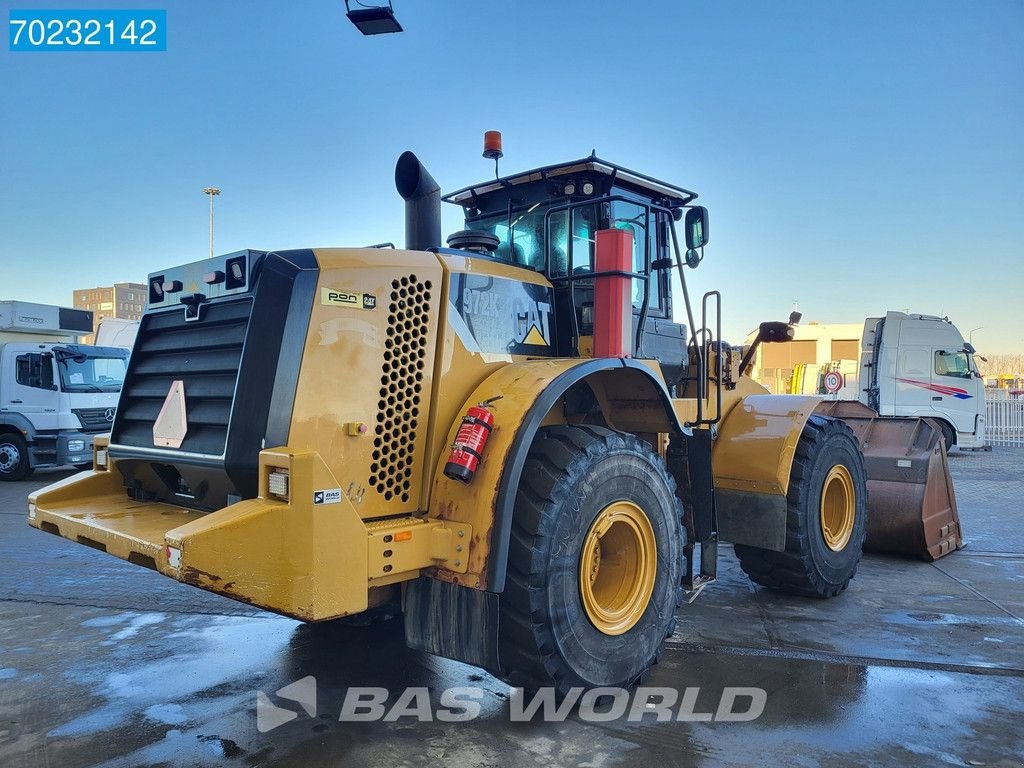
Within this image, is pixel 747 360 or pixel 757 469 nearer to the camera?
pixel 757 469

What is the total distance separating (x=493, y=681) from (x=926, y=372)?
15.2m

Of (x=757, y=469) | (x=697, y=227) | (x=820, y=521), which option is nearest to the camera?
(x=697, y=227)

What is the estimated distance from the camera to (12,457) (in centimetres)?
1311

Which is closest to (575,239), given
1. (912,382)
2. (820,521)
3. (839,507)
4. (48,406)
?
(820,521)

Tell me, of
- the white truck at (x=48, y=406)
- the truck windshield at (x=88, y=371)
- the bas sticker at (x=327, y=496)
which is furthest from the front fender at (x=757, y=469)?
the white truck at (x=48, y=406)

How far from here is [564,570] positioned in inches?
133

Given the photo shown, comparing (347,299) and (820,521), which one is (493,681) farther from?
(820,521)

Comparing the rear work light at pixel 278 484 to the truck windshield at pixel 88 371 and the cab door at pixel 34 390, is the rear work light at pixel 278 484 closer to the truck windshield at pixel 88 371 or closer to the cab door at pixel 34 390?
the truck windshield at pixel 88 371

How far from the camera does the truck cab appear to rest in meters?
16.1

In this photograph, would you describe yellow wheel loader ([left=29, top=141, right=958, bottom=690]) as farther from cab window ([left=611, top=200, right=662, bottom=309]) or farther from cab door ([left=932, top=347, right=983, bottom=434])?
cab door ([left=932, top=347, right=983, bottom=434])

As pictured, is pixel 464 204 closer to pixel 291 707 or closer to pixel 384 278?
pixel 384 278

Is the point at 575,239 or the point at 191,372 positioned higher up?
the point at 575,239

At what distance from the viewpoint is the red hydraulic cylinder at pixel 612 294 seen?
13.2 ft

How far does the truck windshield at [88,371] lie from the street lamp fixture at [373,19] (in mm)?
7686
